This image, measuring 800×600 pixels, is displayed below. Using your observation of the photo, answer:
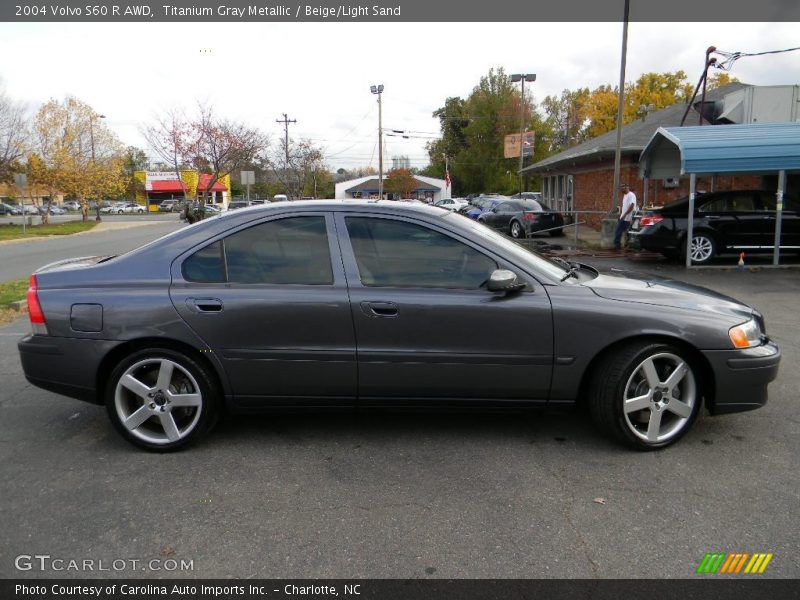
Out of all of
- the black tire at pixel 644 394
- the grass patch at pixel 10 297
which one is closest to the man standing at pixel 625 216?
the black tire at pixel 644 394

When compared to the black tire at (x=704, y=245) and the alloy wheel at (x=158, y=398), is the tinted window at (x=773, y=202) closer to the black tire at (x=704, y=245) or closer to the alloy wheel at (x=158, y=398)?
the black tire at (x=704, y=245)

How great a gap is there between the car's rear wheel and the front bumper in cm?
977

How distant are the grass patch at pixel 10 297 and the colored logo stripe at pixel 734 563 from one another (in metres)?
8.38

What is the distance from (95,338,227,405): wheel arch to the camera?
3.72 m

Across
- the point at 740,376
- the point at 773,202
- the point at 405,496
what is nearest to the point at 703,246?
the point at 773,202

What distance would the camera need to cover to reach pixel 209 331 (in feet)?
12.1

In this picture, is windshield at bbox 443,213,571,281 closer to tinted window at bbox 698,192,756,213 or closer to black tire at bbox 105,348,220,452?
black tire at bbox 105,348,220,452

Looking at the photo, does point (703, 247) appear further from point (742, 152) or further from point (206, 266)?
→ point (206, 266)

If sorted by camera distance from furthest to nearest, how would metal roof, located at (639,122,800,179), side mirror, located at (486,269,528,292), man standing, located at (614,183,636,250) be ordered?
man standing, located at (614,183,636,250) < metal roof, located at (639,122,800,179) < side mirror, located at (486,269,528,292)

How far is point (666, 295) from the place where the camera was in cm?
377

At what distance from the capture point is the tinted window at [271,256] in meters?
3.78

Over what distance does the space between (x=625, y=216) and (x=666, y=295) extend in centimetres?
1278
